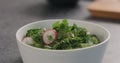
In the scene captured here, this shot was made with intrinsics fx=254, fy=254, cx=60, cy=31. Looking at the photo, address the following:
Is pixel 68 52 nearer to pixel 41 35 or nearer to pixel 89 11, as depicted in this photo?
pixel 41 35

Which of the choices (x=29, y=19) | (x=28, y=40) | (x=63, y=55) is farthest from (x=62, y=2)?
(x=63, y=55)

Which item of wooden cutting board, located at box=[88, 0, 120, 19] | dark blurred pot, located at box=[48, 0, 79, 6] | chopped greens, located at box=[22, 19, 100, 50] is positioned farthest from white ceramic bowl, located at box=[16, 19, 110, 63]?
dark blurred pot, located at box=[48, 0, 79, 6]

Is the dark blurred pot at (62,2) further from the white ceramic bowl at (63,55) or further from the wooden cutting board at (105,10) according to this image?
the white ceramic bowl at (63,55)

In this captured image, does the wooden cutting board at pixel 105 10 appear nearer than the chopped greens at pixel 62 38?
No

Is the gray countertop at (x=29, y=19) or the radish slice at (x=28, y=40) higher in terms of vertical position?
the radish slice at (x=28, y=40)

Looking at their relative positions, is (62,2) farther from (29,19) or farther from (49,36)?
(49,36)

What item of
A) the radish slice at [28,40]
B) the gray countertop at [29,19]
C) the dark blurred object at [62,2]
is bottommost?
the gray countertop at [29,19]

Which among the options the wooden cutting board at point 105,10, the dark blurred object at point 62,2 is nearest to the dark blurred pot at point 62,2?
the dark blurred object at point 62,2
